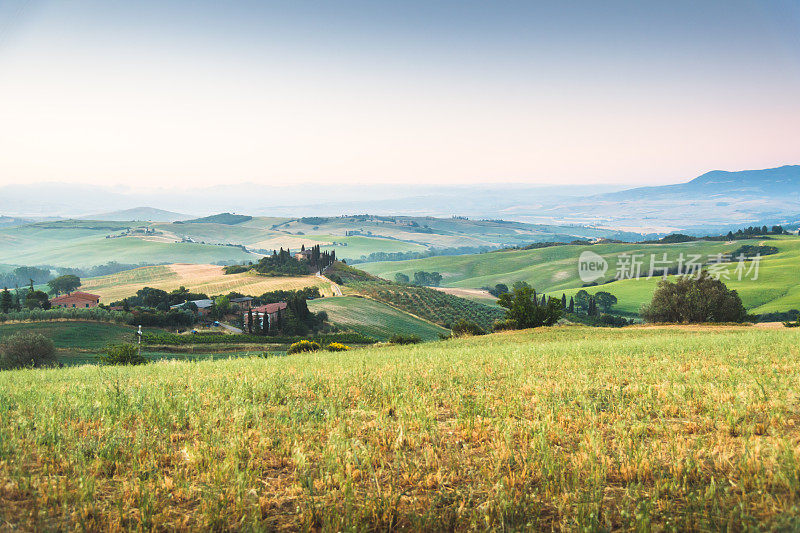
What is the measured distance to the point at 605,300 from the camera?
14750 centimetres

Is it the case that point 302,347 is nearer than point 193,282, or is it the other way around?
point 302,347

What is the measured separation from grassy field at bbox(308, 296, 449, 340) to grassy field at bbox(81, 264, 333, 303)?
19.6 meters

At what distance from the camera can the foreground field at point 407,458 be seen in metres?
3.94

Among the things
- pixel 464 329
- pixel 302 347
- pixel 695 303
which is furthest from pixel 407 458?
pixel 695 303

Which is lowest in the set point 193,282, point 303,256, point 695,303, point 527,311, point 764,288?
point 193,282

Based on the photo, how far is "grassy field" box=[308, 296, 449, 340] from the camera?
89.9 meters

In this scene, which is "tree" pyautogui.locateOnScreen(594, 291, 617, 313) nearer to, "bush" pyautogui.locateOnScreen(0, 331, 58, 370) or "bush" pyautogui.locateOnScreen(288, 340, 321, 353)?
"bush" pyautogui.locateOnScreen(288, 340, 321, 353)

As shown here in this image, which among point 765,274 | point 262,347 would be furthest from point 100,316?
point 765,274

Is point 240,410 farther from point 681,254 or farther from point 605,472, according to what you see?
Result: point 681,254

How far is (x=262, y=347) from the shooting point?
63.3 metres

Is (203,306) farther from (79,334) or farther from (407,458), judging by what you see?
(407,458)

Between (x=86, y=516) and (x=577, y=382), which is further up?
(x=86, y=516)

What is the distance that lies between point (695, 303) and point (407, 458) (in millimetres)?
67401

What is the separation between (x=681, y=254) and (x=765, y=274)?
51.8m
